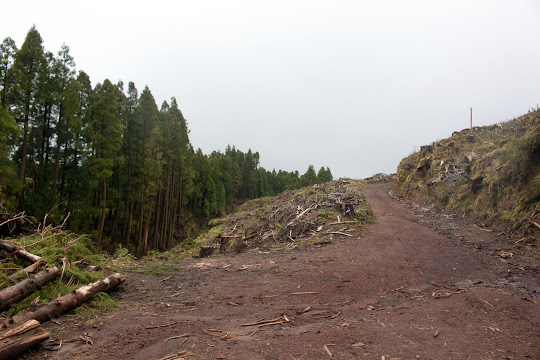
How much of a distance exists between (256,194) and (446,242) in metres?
62.8

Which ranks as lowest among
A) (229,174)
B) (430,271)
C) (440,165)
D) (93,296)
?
(430,271)

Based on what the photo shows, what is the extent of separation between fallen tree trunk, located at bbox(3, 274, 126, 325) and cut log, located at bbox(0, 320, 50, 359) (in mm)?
500

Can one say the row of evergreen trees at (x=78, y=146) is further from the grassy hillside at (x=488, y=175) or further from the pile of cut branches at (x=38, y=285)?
the grassy hillside at (x=488, y=175)

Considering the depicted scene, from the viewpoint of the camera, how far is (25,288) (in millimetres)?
4980

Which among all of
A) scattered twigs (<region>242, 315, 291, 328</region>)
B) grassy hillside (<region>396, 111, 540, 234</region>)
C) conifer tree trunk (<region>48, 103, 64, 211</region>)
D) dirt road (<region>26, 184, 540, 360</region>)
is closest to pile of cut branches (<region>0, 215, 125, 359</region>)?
dirt road (<region>26, 184, 540, 360</region>)

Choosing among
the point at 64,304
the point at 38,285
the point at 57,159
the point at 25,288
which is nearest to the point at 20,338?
the point at 64,304

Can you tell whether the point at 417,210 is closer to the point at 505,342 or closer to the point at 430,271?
the point at 430,271

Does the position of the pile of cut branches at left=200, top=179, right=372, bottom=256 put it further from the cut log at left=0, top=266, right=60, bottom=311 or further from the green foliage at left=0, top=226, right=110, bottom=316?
the cut log at left=0, top=266, right=60, bottom=311

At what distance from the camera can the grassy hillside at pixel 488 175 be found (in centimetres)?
1063

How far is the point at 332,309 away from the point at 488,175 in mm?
12583

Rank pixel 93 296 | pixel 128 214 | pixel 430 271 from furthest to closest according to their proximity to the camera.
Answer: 1. pixel 128 214
2. pixel 430 271
3. pixel 93 296

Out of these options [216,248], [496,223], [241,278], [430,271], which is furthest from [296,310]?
[496,223]

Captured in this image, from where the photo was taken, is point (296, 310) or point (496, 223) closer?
point (296, 310)

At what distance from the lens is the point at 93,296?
18.3ft
